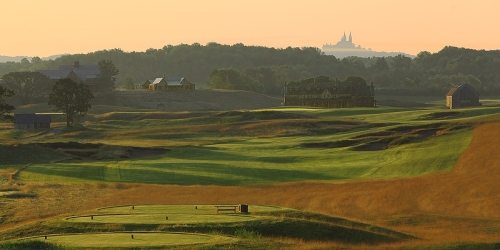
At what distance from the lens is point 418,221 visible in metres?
55.1

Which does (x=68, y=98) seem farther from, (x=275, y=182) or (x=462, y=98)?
(x=462, y=98)

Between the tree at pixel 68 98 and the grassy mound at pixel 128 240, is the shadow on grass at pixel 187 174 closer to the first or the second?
the grassy mound at pixel 128 240

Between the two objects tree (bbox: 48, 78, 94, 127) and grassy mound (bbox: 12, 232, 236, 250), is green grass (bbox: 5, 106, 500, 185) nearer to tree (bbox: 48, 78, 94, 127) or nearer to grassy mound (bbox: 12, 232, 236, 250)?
tree (bbox: 48, 78, 94, 127)

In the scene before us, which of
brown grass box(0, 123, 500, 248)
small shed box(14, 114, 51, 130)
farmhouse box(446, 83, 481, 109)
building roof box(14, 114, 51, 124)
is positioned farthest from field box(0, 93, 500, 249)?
farmhouse box(446, 83, 481, 109)

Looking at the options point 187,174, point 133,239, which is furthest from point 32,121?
point 133,239

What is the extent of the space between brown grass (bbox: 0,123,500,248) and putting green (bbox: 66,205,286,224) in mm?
6247

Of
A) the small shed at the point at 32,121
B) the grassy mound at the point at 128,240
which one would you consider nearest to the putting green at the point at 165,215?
the grassy mound at the point at 128,240

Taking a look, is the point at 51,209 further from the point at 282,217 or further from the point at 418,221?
the point at 418,221

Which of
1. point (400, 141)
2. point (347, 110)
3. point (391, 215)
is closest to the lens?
point (391, 215)

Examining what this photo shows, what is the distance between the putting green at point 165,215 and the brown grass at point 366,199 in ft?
20.5

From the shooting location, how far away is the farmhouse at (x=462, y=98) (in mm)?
184375

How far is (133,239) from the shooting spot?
3981 centimetres

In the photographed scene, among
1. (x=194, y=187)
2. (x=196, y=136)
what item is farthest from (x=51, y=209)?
(x=196, y=136)

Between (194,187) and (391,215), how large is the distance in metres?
19.4
